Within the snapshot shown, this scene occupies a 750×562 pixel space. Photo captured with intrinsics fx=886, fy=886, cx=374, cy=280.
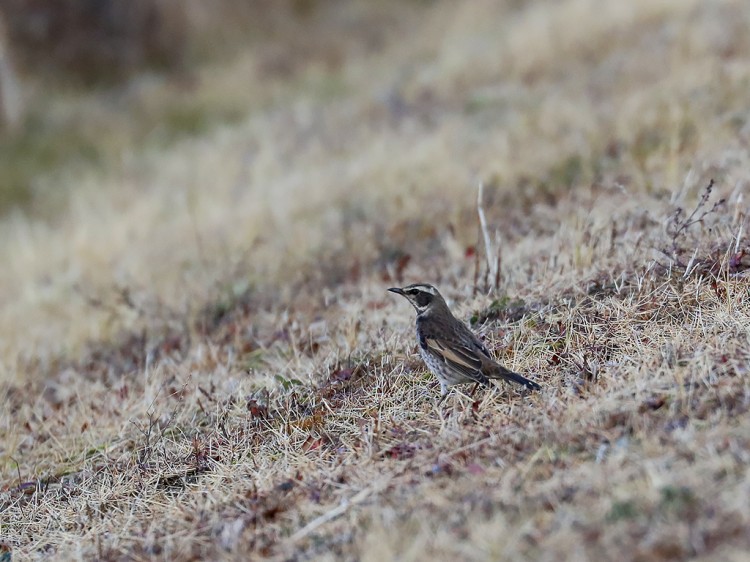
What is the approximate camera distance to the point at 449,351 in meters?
4.68

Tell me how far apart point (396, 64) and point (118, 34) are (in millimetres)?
7127

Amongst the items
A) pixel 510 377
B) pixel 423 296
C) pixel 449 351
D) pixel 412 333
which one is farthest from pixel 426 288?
pixel 510 377

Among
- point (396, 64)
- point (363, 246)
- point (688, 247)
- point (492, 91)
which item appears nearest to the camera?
point (688, 247)

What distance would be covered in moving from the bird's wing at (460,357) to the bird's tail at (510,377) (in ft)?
0.26

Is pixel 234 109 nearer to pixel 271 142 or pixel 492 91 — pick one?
pixel 271 142

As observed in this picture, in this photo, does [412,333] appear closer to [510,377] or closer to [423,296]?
[423,296]

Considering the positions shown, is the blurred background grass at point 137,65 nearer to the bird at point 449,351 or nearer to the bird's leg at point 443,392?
the bird at point 449,351

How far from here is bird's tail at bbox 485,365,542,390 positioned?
441cm

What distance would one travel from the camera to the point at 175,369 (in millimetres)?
6648

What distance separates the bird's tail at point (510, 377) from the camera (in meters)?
4.41

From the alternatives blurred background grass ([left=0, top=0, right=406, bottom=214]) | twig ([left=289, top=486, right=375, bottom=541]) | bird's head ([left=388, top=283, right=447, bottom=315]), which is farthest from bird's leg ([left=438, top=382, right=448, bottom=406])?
blurred background grass ([left=0, top=0, right=406, bottom=214])

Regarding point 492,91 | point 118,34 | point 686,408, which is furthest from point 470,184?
point 118,34

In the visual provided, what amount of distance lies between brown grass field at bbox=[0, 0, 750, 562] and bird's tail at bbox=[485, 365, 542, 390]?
0.38 feet

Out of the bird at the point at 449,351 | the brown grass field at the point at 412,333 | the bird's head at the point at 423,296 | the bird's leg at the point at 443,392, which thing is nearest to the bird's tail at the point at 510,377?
the bird at the point at 449,351
